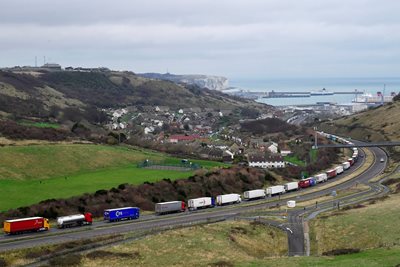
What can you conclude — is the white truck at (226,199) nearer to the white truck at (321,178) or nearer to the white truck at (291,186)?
the white truck at (291,186)

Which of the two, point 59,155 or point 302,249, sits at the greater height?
point 59,155

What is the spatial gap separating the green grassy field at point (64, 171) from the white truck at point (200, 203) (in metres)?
10.9

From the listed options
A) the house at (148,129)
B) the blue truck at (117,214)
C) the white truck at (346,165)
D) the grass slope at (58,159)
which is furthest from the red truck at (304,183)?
the house at (148,129)

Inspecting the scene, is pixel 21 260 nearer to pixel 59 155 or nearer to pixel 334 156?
pixel 59 155

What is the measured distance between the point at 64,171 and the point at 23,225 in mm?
31446

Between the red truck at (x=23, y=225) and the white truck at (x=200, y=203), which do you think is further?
the white truck at (x=200, y=203)

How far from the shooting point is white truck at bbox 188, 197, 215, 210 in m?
69.4

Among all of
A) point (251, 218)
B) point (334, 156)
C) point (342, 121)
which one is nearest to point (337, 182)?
point (334, 156)

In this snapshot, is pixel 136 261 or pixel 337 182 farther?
pixel 337 182

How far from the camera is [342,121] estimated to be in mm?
198250

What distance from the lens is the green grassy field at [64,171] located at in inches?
2638

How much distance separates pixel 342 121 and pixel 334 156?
70196 millimetres

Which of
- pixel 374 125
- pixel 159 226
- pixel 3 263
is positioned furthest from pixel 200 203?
pixel 374 125

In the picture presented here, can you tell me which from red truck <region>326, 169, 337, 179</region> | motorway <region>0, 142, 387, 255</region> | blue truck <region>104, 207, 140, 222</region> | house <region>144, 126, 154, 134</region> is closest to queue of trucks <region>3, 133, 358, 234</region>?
blue truck <region>104, 207, 140, 222</region>
